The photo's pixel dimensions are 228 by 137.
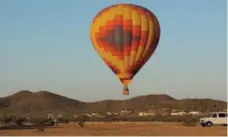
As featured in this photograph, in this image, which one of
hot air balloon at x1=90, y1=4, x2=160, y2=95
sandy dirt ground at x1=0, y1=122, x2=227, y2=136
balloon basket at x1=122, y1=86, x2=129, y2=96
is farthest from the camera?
sandy dirt ground at x1=0, y1=122, x2=227, y2=136

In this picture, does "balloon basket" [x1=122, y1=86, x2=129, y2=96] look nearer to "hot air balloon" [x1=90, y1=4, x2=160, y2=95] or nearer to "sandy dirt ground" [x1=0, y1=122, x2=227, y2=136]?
"hot air balloon" [x1=90, y1=4, x2=160, y2=95]

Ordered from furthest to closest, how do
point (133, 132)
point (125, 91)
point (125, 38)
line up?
point (133, 132) < point (125, 38) < point (125, 91)

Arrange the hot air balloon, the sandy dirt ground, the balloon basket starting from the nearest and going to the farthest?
the balloon basket → the hot air balloon → the sandy dirt ground

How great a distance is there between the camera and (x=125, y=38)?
4203 centimetres

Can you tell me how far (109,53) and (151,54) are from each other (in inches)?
146

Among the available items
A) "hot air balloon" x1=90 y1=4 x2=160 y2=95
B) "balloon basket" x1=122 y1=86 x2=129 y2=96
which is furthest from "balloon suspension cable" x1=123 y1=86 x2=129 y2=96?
"hot air balloon" x1=90 y1=4 x2=160 y2=95

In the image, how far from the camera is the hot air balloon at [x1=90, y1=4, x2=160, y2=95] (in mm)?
42094

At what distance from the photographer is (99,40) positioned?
42625 millimetres

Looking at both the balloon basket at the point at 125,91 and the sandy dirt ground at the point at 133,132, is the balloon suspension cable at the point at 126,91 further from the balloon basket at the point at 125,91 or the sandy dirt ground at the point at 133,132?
the sandy dirt ground at the point at 133,132

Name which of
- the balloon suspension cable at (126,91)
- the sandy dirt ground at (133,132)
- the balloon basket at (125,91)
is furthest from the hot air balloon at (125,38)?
the sandy dirt ground at (133,132)

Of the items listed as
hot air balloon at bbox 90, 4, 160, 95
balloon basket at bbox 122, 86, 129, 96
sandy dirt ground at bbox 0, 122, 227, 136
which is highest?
hot air balloon at bbox 90, 4, 160, 95

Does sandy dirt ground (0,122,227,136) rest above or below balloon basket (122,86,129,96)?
below

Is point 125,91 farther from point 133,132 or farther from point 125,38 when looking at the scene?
point 133,132

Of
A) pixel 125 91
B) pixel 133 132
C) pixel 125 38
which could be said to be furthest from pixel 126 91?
pixel 133 132
